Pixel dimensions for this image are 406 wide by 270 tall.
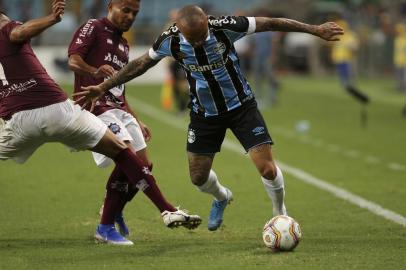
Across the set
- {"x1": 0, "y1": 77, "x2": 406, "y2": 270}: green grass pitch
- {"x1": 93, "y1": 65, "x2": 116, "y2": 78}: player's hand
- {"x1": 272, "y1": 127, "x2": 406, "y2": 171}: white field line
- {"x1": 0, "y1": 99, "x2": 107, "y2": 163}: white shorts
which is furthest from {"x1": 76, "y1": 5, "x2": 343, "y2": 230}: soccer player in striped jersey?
{"x1": 272, "y1": 127, "x2": 406, "y2": 171}: white field line

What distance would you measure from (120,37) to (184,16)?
123 cm

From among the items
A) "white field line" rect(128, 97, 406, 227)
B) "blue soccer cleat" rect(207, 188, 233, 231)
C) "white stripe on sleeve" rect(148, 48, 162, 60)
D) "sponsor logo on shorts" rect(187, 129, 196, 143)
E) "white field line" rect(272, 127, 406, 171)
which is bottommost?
"white field line" rect(272, 127, 406, 171)

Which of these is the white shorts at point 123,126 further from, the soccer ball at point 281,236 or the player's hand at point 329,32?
the player's hand at point 329,32

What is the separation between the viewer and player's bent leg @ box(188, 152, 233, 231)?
9219 millimetres

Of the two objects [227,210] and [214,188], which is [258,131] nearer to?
[214,188]

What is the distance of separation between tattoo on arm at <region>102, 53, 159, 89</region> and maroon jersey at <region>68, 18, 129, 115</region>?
55 cm

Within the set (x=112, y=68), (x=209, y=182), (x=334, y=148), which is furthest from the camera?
(x=334, y=148)

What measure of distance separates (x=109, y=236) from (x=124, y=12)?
2.10 meters

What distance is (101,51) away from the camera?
30.4 feet

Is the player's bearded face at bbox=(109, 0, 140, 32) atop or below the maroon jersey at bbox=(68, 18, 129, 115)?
atop

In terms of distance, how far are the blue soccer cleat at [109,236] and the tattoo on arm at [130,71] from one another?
1.30 metres

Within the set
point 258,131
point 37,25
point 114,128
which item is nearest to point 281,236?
point 258,131

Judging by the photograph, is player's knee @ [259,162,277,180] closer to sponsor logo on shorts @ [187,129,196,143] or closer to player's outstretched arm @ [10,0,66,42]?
sponsor logo on shorts @ [187,129,196,143]

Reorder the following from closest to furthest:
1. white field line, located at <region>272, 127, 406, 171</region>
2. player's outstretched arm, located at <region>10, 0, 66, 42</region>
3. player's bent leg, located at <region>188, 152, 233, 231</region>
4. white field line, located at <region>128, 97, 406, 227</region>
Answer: player's outstretched arm, located at <region>10, 0, 66, 42</region> → player's bent leg, located at <region>188, 152, 233, 231</region> → white field line, located at <region>128, 97, 406, 227</region> → white field line, located at <region>272, 127, 406, 171</region>
